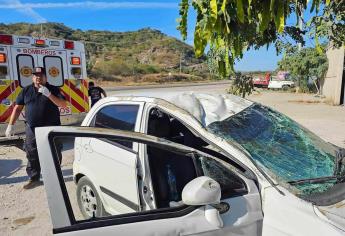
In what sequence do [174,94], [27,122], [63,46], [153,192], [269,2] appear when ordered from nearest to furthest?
[269,2]
[153,192]
[174,94]
[27,122]
[63,46]

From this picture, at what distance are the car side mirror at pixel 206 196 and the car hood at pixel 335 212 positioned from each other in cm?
59

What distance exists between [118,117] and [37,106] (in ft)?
8.50

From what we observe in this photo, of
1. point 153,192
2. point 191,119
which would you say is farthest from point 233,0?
point 153,192

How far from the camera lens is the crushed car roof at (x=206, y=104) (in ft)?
10.5

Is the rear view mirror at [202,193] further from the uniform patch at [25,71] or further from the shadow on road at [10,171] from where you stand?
the uniform patch at [25,71]

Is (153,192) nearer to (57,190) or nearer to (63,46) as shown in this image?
(57,190)

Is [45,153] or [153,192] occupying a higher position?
[45,153]

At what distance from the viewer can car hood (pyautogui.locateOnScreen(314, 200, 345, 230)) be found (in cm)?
222

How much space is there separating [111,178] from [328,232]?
1.66 meters

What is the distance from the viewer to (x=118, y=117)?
3.96m

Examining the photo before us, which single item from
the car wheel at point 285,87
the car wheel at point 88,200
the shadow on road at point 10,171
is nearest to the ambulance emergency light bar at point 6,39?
the shadow on road at point 10,171

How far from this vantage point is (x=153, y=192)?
2928 millimetres

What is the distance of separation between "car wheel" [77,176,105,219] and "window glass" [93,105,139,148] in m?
0.59

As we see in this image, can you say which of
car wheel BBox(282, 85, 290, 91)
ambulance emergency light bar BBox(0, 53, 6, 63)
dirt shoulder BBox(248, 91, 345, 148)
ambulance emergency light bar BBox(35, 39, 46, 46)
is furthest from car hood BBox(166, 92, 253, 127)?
car wheel BBox(282, 85, 290, 91)
